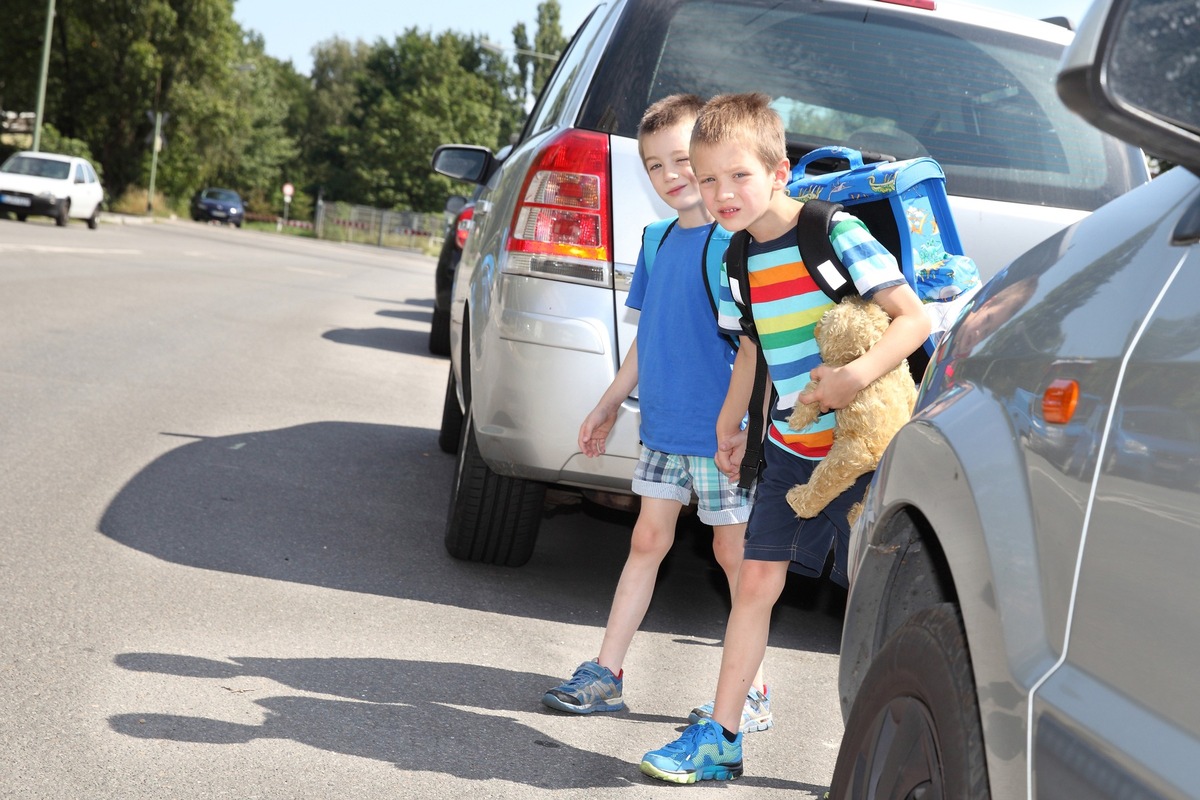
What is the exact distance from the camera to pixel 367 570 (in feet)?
16.2

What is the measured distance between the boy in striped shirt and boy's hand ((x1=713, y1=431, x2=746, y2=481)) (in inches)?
4.9

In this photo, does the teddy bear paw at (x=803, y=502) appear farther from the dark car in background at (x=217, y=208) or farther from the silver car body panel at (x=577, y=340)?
the dark car in background at (x=217, y=208)

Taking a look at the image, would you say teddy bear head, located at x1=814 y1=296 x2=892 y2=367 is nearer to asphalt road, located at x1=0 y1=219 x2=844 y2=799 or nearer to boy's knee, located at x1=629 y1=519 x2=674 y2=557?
boy's knee, located at x1=629 y1=519 x2=674 y2=557

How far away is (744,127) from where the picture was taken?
125 inches

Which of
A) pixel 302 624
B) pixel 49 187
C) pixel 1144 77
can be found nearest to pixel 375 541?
pixel 302 624

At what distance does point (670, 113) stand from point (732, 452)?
0.90m

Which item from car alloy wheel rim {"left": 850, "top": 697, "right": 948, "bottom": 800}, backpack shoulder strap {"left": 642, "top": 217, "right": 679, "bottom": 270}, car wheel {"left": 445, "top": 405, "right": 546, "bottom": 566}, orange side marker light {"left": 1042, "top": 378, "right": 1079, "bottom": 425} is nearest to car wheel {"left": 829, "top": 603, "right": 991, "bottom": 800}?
car alloy wheel rim {"left": 850, "top": 697, "right": 948, "bottom": 800}

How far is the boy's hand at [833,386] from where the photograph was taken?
2.97 m

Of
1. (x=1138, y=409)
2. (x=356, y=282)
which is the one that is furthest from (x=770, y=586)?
(x=356, y=282)

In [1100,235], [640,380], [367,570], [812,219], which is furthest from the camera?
[367,570]

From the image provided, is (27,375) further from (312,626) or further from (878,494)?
(878,494)

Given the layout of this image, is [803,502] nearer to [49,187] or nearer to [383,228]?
[49,187]

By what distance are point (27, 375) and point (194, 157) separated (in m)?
48.3

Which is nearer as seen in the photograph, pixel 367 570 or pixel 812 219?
pixel 812 219
